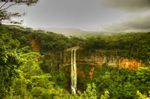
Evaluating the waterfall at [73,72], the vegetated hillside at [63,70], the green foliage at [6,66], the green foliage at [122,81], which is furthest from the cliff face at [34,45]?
the green foliage at [6,66]

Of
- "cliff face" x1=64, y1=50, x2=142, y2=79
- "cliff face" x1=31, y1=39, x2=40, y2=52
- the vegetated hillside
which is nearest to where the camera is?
the vegetated hillside

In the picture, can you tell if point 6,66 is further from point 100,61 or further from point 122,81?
point 100,61

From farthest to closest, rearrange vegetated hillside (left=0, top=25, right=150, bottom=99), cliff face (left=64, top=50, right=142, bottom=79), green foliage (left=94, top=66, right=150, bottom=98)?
cliff face (left=64, top=50, right=142, bottom=79) → green foliage (left=94, top=66, right=150, bottom=98) → vegetated hillside (left=0, top=25, right=150, bottom=99)

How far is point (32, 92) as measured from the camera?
33.5 m

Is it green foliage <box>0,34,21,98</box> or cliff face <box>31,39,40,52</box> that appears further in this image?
cliff face <box>31,39,40,52</box>

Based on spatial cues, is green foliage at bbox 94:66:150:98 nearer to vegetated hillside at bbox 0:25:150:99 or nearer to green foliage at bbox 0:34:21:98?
vegetated hillside at bbox 0:25:150:99

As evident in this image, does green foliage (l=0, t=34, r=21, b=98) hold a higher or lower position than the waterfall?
higher

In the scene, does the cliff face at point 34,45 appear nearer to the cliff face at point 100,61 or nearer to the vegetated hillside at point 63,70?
the vegetated hillside at point 63,70

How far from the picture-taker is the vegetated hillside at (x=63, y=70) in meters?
28.4

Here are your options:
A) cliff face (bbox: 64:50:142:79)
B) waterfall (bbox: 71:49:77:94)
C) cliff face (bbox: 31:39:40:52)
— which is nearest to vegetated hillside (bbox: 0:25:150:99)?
cliff face (bbox: 31:39:40:52)

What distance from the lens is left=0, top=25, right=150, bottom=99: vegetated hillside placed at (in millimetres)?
28419

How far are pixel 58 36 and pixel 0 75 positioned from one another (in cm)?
4924

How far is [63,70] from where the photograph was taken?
6203 cm

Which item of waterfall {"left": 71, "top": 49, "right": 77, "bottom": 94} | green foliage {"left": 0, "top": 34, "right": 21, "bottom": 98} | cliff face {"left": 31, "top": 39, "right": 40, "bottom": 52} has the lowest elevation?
waterfall {"left": 71, "top": 49, "right": 77, "bottom": 94}
